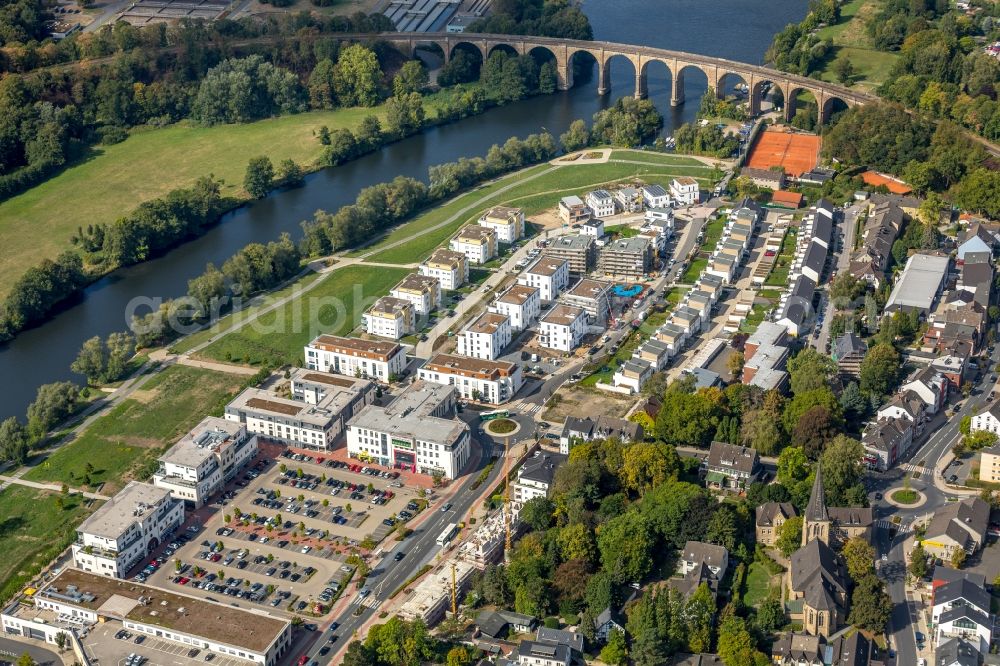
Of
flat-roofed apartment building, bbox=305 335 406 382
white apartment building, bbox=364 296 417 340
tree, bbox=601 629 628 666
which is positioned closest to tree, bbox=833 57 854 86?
white apartment building, bbox=364 296 417 340

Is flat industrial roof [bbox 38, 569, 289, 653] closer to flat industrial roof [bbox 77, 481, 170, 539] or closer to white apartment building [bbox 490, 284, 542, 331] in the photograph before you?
flat industrial roof [bbox 77, 481, 170, 539]

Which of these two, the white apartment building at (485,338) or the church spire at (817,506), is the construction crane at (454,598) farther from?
the white apartment building at (485,338)

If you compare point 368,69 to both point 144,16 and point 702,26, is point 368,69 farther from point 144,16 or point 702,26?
point 702,26

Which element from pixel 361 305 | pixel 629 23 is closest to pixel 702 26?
pixel 629 23

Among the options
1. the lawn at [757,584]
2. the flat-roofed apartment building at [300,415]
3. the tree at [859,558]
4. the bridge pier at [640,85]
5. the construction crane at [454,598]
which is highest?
the bridge pier at [640,85]

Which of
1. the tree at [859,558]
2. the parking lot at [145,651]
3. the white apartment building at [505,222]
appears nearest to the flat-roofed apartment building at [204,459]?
the parking lot at [145,651]

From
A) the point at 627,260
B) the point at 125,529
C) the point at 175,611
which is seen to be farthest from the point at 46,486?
the point at 627,260
